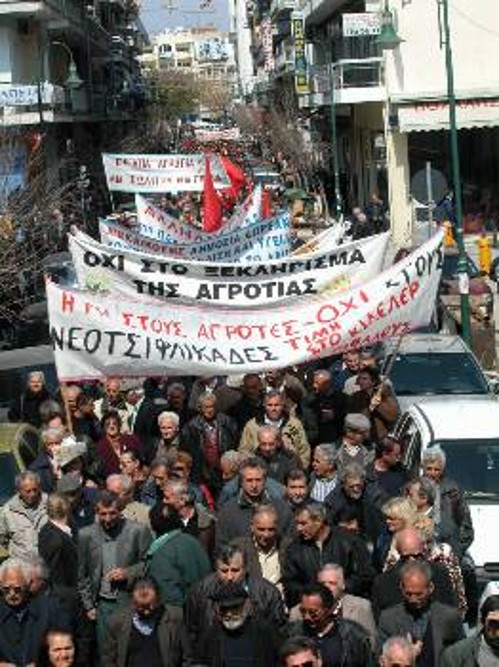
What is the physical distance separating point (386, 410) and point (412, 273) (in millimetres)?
1458

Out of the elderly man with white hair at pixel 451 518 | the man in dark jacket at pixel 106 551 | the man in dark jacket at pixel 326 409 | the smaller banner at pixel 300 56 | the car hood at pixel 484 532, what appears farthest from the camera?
the smaller banner at pixel 300 56

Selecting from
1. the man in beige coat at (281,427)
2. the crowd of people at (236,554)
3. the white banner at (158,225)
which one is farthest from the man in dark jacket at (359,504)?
the white banner at (158,225)

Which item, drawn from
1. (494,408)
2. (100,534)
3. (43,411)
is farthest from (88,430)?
(100,534)

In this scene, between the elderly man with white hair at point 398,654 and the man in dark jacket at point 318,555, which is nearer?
the elderly man with white hair at point 398,654

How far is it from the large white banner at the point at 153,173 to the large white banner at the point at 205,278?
56.4 feet

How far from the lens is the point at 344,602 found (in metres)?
8.38

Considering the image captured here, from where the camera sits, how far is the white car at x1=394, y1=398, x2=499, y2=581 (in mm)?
11312

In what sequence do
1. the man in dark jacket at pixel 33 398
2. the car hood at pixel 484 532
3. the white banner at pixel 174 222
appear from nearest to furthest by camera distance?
the car hood at pixel 484 532
the man in dark jacket at pixel 33 398
the white banner at pixel 174 222

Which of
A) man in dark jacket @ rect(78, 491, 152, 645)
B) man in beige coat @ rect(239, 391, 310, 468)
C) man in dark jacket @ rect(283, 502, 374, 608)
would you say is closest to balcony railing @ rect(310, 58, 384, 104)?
man in beige coat @ rect(239, 391, 310, 468)

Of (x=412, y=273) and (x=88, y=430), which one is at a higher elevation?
(x=412, y=273)

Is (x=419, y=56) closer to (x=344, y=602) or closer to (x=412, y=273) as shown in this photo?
(x=412, y=273)

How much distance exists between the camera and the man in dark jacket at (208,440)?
12828 millimetres

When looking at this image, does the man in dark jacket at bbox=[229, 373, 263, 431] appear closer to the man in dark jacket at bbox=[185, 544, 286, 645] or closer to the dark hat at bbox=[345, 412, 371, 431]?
the dark hat at bbox=[345, 412, 371, 431]

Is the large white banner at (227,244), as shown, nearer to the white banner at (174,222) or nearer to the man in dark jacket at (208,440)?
the white banner at (174,222)
